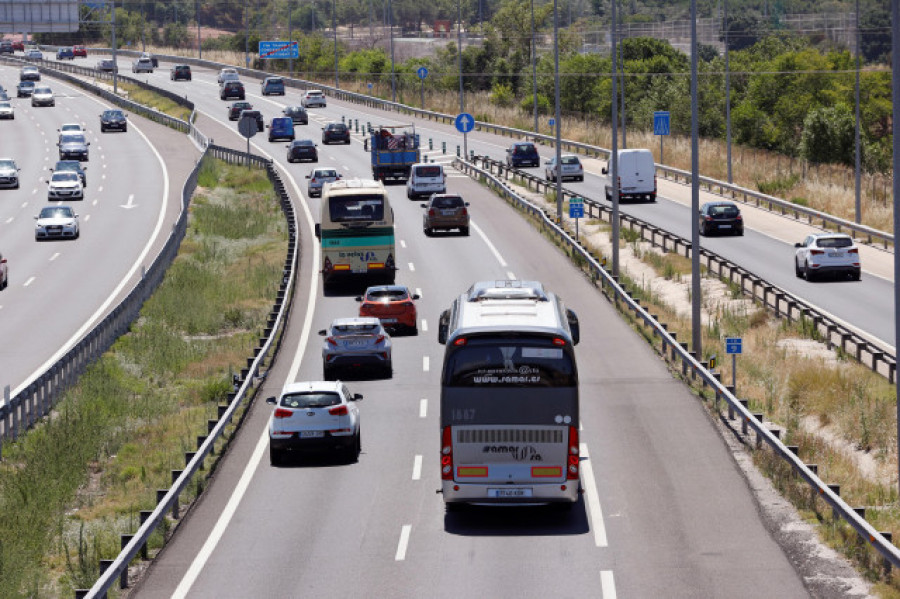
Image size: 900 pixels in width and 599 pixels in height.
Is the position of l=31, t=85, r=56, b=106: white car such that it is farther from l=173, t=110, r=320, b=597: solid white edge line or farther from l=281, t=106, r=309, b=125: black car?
l=173, t=110, r=320, b=597: solid white edge line

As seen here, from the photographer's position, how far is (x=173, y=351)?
137ft

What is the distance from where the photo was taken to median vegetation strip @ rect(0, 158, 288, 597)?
22.9 metres

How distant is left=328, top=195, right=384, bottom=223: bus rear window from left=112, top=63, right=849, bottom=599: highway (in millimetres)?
10361

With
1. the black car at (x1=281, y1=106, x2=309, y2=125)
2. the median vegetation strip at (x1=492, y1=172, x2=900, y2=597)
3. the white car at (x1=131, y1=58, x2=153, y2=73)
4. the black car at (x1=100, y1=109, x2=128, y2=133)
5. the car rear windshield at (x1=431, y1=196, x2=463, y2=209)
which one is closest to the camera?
the median vegetation strip at (x1=492, y1=172, x2=900, y2=597)

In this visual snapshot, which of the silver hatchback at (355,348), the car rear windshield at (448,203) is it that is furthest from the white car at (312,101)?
the silver hatchback at (355,348)

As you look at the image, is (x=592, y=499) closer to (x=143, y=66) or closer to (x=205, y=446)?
(x=205, y=446)

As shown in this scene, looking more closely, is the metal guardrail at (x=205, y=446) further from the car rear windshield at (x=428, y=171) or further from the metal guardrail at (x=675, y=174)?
the metal guardrail at (x=675, y=174)

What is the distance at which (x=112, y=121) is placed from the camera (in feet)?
351

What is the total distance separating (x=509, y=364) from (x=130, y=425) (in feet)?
47.0

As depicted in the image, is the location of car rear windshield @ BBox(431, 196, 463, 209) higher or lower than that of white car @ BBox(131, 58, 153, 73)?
lower

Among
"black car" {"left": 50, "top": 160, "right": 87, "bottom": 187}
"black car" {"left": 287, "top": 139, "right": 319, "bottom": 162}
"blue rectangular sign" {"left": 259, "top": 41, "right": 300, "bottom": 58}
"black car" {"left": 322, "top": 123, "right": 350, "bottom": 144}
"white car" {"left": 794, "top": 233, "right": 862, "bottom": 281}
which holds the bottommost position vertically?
"white car" {"left": 794, "top": 233, "right": 862, "bottom": 281}

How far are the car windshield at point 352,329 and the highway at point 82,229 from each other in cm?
807

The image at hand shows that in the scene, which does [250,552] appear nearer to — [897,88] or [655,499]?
[655,499]

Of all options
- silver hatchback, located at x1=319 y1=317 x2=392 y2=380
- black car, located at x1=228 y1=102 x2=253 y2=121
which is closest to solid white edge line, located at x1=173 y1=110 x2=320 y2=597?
silver hatchback, located at x1=319 y1=317 x2=392 y2=380
